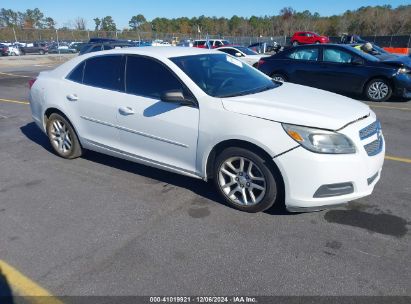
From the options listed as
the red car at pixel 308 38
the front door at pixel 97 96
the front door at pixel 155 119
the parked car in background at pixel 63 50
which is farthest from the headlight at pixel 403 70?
the parked car in background at pixel 63 50

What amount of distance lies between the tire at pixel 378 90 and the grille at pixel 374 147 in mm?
6226

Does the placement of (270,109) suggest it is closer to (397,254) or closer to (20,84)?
(397,254)

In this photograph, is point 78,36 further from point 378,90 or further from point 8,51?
point 378,90

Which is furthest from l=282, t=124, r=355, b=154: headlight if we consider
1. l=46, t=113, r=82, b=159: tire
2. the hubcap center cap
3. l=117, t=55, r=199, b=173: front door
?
l=46, t=113, r=82, b=159: tire

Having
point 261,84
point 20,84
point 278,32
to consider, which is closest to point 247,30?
point 278,32

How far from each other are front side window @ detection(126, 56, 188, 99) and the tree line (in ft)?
183

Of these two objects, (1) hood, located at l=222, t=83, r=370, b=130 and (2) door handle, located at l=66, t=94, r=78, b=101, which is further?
(2) door handle, located at l=66, t=94, r=78, b=101

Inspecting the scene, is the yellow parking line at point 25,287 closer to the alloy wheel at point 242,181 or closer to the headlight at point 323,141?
the alloy wheel at point 242,181

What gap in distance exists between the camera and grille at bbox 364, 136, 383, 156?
3.24m

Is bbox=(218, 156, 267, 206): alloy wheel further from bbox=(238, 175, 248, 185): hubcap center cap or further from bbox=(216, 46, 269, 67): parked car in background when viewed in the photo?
bbox=(216, 46, 269, 67): parked car in background

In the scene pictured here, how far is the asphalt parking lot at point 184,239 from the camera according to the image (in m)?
2.63

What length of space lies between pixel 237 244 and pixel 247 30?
112 meters

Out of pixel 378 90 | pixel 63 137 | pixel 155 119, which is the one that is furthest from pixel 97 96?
pixel 378 90

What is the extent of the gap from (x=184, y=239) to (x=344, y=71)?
772cm
